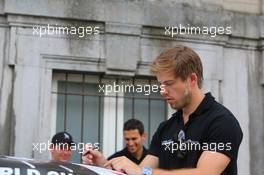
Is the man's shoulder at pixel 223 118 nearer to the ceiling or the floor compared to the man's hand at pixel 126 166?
nearer to the ceiling

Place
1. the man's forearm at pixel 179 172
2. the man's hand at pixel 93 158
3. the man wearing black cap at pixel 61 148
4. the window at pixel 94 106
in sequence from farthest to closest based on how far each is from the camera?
the window at pixel 94 106 < the man wearing black cap at pixel 61 148 < the man's hand at pixel 93 158 < the man's forearm at pixel 179 172

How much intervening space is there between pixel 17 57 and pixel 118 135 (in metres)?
1.53

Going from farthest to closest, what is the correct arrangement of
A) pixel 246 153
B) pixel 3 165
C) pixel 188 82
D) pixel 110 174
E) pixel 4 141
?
1. pixel 246 153
2. pixel 4 141
3. pixel 188 82
4. pixel 110 174
5. pixel 3 165

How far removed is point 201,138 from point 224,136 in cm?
12

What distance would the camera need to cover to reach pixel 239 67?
7.44 meters

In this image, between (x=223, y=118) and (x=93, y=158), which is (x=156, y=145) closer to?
(x=93, y=158)

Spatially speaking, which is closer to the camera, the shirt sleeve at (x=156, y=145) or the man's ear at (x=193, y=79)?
the man's ear at (x=193, y=79)

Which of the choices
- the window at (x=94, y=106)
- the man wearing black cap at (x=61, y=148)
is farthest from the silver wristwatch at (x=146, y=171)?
the window at (x=94, y=106)

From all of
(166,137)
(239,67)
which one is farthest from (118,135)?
(166,137)

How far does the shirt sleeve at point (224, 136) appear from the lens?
9.33 ft

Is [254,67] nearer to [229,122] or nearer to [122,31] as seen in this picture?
[122,31]

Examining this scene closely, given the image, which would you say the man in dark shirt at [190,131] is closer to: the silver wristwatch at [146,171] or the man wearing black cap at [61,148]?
the silver wristwatch at [146,171]

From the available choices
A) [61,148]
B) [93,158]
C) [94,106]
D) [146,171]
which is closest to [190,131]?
[146,171]

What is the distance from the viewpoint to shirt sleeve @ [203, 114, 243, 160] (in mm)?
2843
